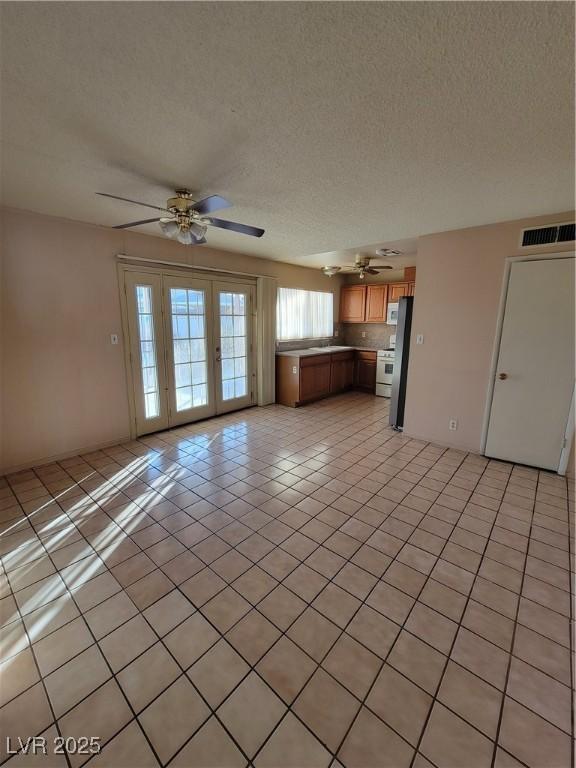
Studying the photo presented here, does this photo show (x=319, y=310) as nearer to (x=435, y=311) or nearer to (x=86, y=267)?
(x=435, y=311)

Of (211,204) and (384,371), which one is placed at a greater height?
(211,204)

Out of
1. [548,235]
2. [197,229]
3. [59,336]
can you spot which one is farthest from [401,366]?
[59,336]

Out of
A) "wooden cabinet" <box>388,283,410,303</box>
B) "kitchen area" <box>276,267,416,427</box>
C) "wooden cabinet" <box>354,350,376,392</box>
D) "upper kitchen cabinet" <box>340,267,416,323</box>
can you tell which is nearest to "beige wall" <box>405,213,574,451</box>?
"kitchen area" <box>276,267,416,427</box>

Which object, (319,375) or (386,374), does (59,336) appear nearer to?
(319,375)

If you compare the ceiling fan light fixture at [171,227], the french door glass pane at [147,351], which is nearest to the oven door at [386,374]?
the french door glass pane at [147,351]

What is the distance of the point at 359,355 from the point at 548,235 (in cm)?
371

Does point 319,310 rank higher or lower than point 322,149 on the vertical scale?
lower

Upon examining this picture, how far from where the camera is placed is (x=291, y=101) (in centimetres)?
144

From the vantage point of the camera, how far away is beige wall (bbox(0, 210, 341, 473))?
9.64ft

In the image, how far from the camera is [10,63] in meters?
1.24

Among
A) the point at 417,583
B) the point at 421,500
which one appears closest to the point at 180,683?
the point at 417,583

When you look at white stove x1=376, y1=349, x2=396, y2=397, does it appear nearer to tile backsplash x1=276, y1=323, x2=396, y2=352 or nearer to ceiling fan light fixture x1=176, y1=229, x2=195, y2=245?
tile backsplash x1=276, y1=323, x2=396, y2=352

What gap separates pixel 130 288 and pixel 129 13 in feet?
9.68

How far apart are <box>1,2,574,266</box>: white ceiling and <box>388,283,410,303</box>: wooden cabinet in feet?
10.5
